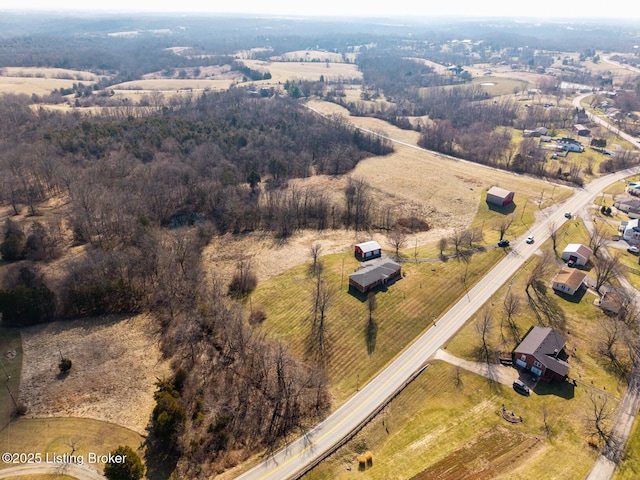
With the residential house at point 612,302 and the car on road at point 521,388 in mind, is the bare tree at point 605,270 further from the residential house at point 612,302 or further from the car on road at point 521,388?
the car on road at point 521,388

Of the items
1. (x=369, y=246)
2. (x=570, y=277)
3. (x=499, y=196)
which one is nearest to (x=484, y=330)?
(x=570, y=277)

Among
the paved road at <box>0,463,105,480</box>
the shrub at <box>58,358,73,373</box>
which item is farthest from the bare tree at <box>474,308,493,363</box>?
the shrub at <box>58,358,73,373</box>

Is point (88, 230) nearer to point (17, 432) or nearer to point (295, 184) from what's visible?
point (17, 432)

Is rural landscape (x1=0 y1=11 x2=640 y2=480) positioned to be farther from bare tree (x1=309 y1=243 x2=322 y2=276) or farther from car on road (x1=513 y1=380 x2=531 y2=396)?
bare tree (x1=309 y1=243 x2=322 y2=276)

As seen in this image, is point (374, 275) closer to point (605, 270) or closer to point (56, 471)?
point (605, 270)

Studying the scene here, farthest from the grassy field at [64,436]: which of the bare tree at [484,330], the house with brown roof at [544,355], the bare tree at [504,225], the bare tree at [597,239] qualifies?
the bare tree at [597,239]
